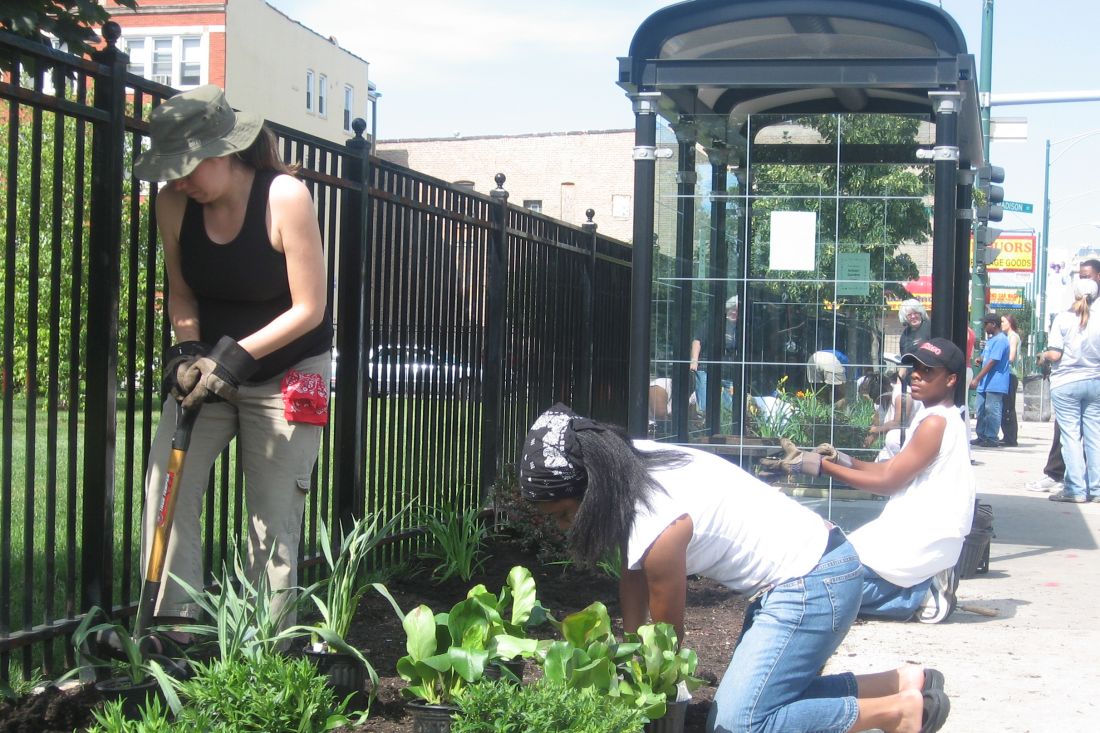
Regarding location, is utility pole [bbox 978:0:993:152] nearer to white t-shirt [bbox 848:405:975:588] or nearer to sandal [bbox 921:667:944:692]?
white t-shirt [bbox 848:405:975:588]

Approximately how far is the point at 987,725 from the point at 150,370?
3.39m

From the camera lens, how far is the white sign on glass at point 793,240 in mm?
8086

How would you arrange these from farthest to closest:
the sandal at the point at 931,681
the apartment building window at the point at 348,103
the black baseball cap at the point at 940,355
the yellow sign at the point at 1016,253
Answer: the apartment building window at the point at 348,103 < the yellow sign at the point at 1016,253 < the black baseball cap at the point at 940,355 < the sandal at the point at 931,681

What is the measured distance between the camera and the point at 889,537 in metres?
5.43

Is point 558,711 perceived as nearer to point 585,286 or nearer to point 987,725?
point 987,725

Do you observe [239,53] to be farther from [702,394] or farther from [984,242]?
[702,394]

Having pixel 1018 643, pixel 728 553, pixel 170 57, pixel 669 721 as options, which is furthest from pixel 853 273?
pixel 170 57

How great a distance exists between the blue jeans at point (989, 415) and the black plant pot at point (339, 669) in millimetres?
16001

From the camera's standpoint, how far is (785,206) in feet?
26.9

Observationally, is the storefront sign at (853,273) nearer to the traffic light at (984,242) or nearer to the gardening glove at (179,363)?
the gardening glove at (179,363)

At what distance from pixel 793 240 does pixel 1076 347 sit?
16.1 feet

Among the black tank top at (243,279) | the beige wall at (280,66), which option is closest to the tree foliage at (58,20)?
the black tank top at (243,279)

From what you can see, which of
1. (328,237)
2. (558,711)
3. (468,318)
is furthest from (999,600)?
(558,711)

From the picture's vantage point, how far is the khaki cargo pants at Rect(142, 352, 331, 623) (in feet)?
13.3
